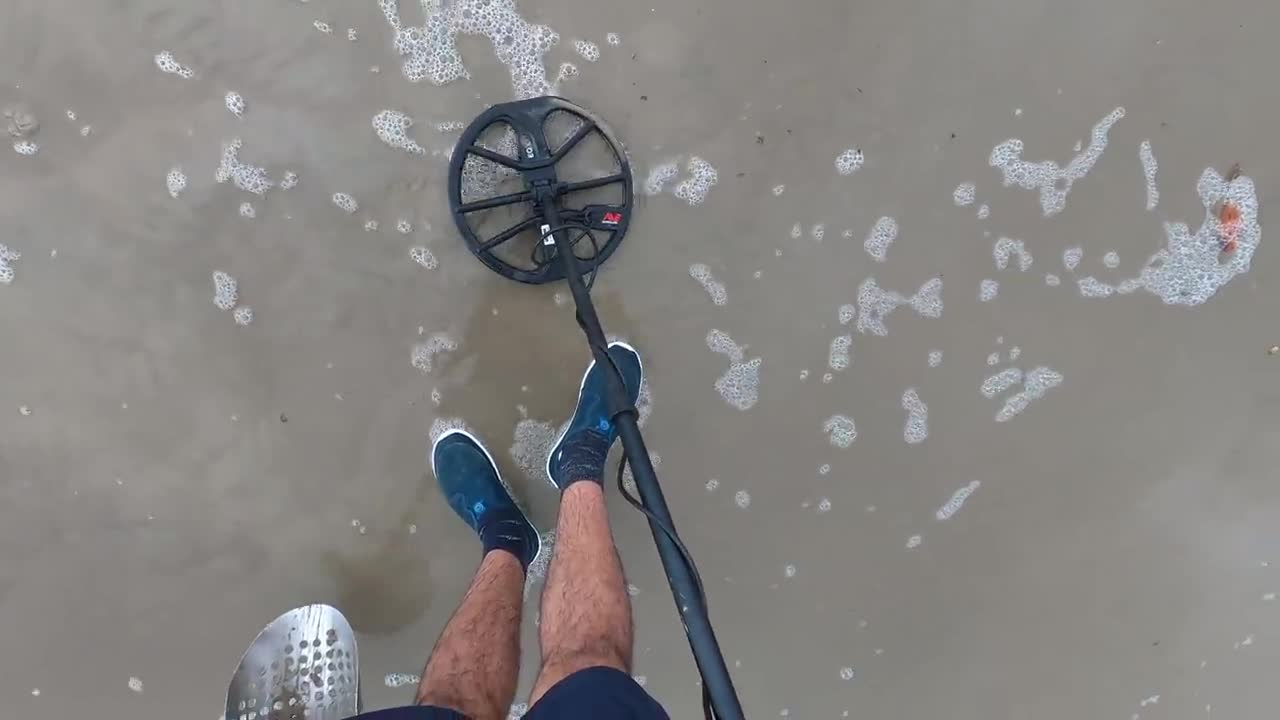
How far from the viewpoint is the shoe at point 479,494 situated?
4.78 ft

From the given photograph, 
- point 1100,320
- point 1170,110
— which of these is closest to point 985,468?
point 1100,320

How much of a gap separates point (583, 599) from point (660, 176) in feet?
2.61

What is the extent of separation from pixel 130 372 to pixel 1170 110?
206 centimetres

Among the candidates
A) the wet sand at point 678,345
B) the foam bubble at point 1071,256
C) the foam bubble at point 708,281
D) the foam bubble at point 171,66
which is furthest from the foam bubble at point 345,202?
the foam bubble at point 1071,256

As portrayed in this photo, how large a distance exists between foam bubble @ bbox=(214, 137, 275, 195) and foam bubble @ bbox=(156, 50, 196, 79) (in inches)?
5.4

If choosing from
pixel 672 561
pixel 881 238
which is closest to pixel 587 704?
pixel 672 561

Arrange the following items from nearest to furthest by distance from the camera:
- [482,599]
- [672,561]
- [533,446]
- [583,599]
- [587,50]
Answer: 1. [672,561]
2. [583,599]
3. [482,599]
4. [587,50]
5. [533,446]

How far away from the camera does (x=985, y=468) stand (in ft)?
5.21

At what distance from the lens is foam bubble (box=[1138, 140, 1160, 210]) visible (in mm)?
1508

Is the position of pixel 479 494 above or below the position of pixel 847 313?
below

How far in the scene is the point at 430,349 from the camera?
1510 millimetres

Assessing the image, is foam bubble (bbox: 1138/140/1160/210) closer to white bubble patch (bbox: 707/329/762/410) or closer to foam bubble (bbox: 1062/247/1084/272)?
foam bubble (bbox: 1062/247/1084/272)

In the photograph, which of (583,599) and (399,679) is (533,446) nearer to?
(583,599)

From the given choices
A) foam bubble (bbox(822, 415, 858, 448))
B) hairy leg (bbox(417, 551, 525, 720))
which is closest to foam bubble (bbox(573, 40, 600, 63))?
foam bubble (bbox(822, 415, 858, 448))
